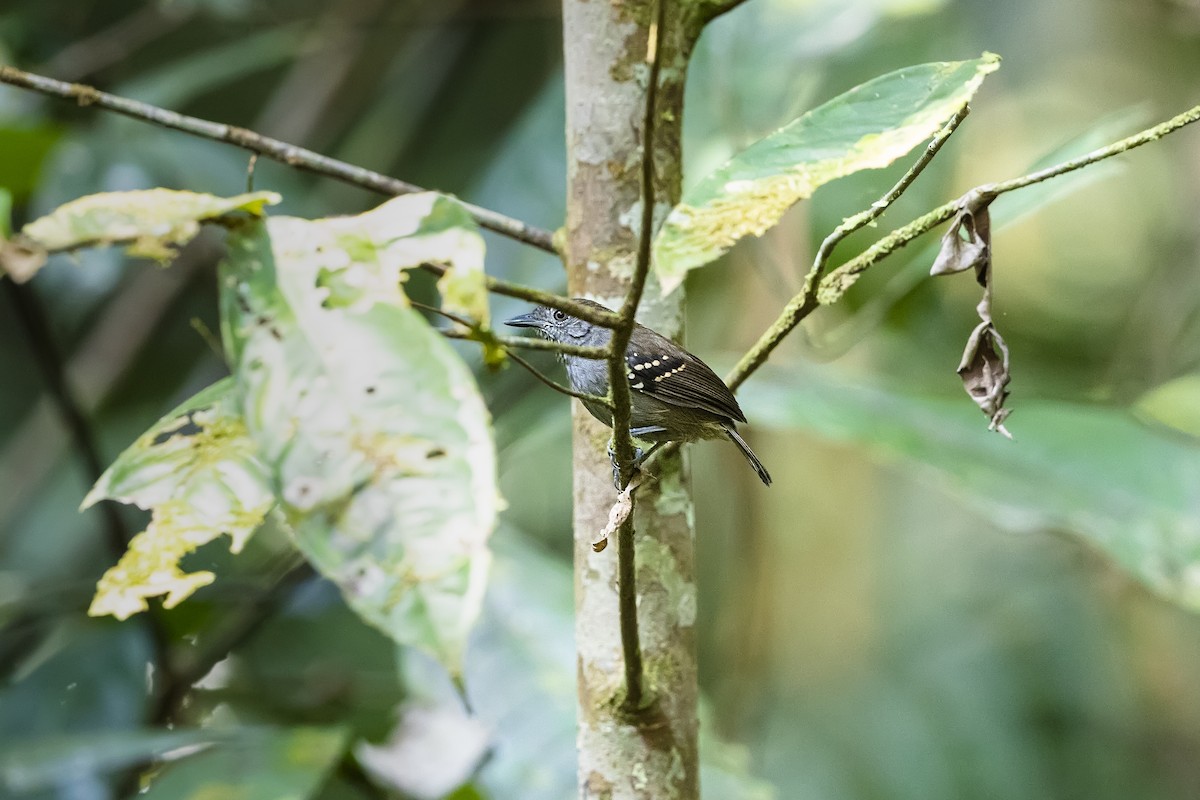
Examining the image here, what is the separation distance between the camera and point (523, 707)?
202 centimetres

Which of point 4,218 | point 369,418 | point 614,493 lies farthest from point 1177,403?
point 4,218

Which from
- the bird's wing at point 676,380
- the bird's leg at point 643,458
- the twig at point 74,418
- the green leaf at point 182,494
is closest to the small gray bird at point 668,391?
the bird's wing at point 676,380

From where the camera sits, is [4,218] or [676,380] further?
[676,380]

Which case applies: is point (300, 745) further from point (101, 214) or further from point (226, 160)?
point (226, 160)

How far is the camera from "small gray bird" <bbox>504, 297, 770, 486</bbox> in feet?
5.28

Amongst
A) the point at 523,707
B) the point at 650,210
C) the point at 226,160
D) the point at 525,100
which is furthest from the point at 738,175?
the point at 525,100

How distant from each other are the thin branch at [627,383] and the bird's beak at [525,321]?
89 cm

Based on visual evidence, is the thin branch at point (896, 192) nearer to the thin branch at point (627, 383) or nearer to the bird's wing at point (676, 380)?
the thin branch at point (627, 383)

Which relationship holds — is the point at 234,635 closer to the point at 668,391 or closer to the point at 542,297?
the point at 668,391

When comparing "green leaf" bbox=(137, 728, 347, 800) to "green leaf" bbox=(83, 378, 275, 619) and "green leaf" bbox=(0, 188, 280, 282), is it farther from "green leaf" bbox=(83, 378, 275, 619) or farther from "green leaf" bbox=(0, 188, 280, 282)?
"green leaf" bbox=(0, 188, 280, 282)

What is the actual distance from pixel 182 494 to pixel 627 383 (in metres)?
0.44

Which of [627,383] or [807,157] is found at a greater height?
[807,157]

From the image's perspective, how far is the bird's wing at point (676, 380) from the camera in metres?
1.59

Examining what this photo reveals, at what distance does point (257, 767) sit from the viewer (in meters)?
2.05
